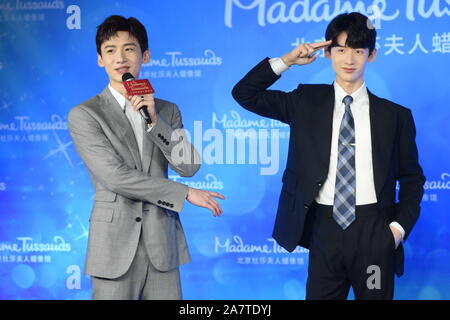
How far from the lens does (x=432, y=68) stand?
160 inches

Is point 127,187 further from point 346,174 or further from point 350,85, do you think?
point 350,85

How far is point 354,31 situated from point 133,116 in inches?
39.1

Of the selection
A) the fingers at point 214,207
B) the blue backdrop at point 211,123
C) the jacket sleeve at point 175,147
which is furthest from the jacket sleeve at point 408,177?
the blue backdrop at point 211,123

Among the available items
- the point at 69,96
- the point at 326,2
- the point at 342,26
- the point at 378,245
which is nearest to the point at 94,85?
the point at 69,96

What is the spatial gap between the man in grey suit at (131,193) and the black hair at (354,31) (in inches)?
31.1

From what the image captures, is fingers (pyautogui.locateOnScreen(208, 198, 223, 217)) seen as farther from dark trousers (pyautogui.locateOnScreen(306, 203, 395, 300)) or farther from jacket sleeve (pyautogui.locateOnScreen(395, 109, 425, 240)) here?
jacket sleeve (pyautogui.locateOnScreen(395, 109, 425, 240))

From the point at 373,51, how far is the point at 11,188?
2792 mm

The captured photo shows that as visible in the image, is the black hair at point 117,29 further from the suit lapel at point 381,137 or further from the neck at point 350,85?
the suit lapel at point 381,137

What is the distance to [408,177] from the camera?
273cm

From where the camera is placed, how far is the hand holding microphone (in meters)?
2.40

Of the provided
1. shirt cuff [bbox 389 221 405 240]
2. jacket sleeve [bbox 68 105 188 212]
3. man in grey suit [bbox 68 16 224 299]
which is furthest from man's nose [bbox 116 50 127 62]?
shirt cuff [bbox 389 221 405 240]

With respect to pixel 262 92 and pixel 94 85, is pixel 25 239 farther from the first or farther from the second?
pixel 262 92

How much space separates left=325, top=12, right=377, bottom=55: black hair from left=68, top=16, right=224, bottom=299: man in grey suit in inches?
31.1

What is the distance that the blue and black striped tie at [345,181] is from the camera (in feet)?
8.34
